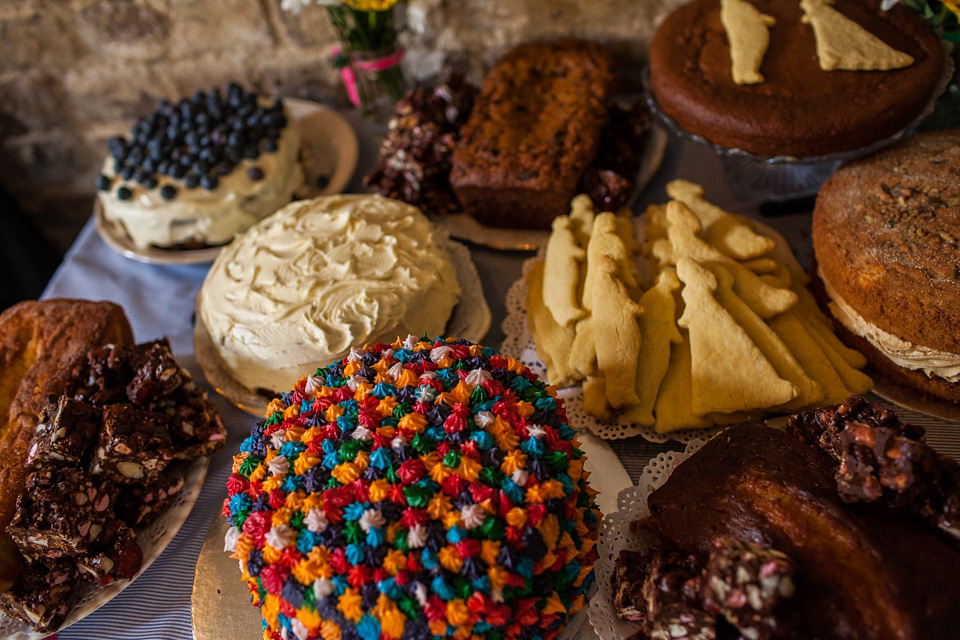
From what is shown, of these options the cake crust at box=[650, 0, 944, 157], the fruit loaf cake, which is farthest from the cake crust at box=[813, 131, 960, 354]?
the fruit loaf cake

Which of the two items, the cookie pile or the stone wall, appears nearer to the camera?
the cookie pile

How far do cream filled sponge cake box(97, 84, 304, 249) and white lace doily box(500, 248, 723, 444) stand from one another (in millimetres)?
921

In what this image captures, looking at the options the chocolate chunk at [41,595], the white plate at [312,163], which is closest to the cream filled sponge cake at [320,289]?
the white plate at [312,163]

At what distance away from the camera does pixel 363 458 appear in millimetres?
1123

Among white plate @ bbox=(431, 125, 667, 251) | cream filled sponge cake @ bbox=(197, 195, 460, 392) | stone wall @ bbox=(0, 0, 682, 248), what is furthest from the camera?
stone wall @ bbox=(0, 0, 682, 248)

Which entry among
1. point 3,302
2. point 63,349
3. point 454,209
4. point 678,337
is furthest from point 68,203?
point 678,337

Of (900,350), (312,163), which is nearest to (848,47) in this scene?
(900,350)

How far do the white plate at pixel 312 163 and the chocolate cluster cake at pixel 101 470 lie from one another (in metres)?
0.67

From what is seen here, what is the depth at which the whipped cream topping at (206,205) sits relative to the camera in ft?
6.70

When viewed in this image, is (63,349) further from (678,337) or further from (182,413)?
(678,337)

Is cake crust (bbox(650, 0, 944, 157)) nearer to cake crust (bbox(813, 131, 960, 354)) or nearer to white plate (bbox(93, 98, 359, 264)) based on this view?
cake crust (bbox(813, 131, 960, 354))

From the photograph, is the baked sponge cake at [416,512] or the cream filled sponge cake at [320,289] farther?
the cream filled sponge cake at [320,289]

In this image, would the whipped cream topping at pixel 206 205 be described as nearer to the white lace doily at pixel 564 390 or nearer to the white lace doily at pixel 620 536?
the white lace doily at pixel 564 390

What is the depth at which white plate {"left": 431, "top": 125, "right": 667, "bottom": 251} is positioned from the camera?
6.57 ft
